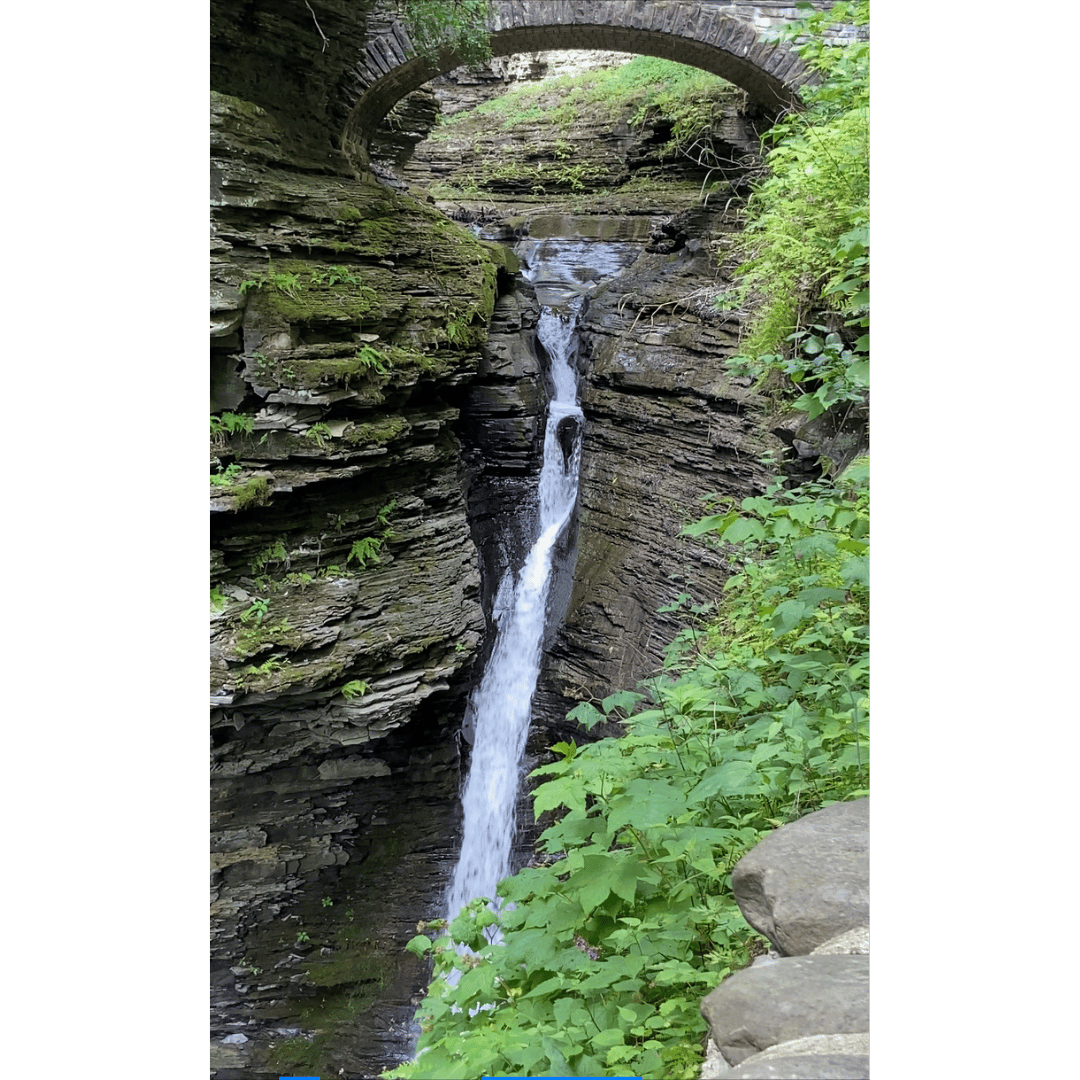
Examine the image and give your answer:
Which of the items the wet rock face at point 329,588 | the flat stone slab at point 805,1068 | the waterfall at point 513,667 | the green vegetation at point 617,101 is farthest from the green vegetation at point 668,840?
the green vegetation at point 617,101

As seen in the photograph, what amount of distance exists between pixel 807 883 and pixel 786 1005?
1.16 ft

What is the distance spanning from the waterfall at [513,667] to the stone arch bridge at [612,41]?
2704 millimetres

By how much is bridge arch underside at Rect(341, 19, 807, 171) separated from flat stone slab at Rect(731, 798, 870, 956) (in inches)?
247

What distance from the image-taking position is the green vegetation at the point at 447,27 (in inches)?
233

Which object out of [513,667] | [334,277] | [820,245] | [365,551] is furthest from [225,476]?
[820,245]

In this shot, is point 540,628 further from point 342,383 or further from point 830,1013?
point 830,1013

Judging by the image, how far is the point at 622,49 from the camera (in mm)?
7465

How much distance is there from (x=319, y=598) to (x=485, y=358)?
307 cm

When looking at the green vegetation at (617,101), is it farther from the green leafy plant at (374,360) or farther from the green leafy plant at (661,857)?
the green leafy plant at (661,857)

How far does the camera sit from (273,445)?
546cm

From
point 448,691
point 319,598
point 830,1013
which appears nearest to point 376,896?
point 448,691

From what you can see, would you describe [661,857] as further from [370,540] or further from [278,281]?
[278,281]

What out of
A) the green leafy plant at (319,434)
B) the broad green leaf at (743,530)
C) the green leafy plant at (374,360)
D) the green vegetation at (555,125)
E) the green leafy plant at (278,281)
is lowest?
the broad green leaf at (743,530)

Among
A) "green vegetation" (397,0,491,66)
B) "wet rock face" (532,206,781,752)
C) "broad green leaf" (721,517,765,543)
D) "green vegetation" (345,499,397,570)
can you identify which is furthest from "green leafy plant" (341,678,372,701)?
"green vegetation" (397,0,491,66)
